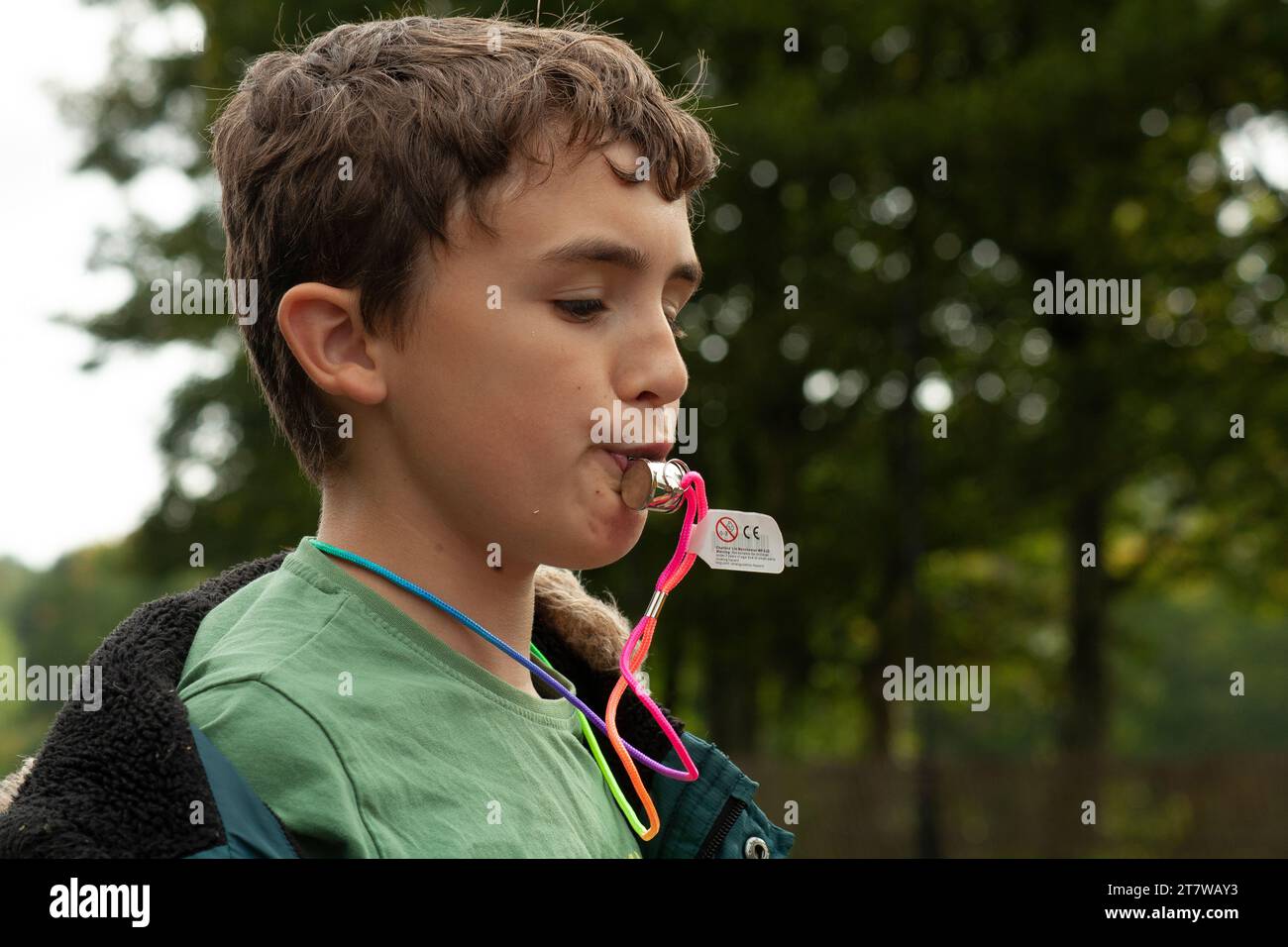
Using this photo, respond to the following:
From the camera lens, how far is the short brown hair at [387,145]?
1908 millimetres

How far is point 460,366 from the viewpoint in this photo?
1853 mm

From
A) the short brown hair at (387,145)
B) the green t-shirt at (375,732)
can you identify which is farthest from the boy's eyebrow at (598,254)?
the green t-shirt at (375,732)

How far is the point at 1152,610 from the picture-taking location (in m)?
39.4

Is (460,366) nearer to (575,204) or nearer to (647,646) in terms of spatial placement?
(575,204)

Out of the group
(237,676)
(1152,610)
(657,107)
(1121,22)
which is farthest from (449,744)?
(1152,610)

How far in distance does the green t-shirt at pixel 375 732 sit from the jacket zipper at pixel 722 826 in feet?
0.59

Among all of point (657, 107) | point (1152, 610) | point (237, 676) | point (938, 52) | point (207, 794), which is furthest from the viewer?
point (1152, 610)

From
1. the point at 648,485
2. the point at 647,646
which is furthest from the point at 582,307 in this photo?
the point at 647,646

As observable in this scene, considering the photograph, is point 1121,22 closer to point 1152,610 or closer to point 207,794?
point 207,794
